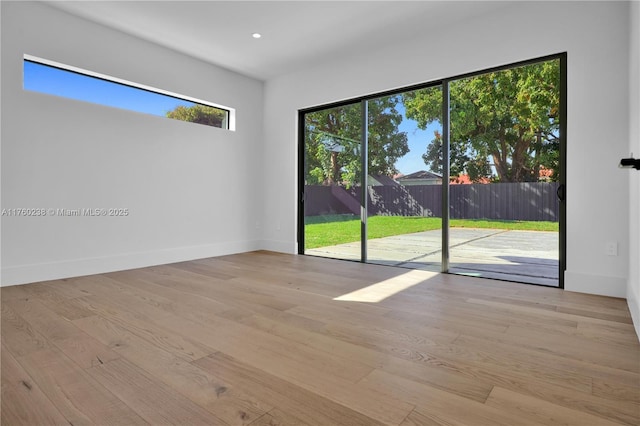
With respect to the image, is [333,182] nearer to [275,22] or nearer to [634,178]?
[275,22]

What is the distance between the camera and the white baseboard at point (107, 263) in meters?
3.22

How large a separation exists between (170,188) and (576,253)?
14.3ft

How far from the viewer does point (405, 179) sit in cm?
418

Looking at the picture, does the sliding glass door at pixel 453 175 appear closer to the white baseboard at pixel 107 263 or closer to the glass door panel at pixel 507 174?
the glass door panel at pixel 507 174

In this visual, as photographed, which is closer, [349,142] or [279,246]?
[349,142]

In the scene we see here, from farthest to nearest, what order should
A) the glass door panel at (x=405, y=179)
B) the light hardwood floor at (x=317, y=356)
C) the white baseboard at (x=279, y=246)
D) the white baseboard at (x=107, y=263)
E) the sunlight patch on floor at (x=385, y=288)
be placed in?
the white baseboard at (x=279, y=246) < the glass door panel at (x=405, y=179) < the white baseboard at (x=107, y=263) < the sunlight patch on floor at (x=385, y=288) < the light hardwood floor at (x=317, y=356)

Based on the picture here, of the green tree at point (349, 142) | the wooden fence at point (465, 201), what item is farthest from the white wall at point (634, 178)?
the green tree at point (349, 142)

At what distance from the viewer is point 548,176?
3234mm

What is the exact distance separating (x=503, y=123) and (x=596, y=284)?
1.66 metres

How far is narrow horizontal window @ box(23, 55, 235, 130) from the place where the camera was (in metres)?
3.40

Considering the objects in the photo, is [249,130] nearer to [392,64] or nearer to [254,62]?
[254,62]

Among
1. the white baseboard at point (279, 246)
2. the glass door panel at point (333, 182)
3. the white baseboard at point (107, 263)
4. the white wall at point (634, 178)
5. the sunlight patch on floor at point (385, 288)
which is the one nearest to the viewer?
the white wall at point (634, 178)

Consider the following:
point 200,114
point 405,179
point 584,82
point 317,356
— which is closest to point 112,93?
point 200,114

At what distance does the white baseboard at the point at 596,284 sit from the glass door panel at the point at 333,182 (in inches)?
89.9
